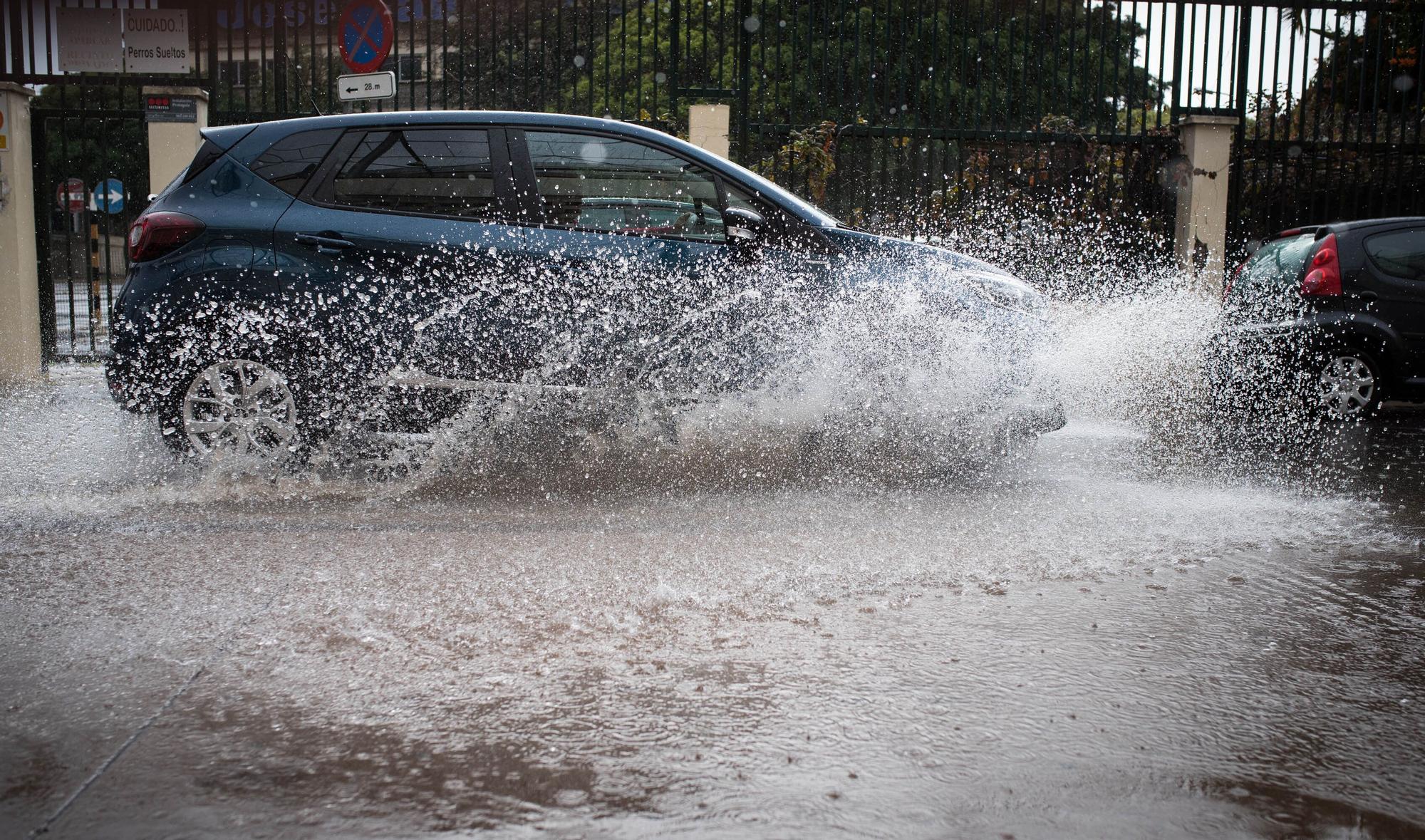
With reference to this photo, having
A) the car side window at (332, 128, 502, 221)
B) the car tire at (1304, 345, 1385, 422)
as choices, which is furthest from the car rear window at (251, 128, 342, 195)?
the car tire at (1304, 345, 1385, 422)

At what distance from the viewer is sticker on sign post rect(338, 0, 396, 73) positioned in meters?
10.6

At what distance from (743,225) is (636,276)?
0.59 m

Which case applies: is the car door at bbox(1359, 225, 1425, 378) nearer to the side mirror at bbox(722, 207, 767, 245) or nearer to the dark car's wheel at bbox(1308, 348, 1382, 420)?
the dark car's wheel at bbox(1308, 348, 1382, 420)

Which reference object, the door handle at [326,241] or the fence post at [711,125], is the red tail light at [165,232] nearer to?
the door handle at [326,241]

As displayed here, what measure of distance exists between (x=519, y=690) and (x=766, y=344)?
2.98 meters

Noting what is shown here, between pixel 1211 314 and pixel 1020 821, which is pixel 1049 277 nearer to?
pixel 1211 314

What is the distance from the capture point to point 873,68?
36.5 ft

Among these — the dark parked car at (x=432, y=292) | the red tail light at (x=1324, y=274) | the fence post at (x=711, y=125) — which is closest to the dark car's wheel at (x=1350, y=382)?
the red tail light at (x=1324, y=274)

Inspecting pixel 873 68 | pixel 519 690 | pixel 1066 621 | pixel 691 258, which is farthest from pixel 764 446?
pixel 873 68

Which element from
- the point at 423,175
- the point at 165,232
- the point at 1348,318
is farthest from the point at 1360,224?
the point at 165,232

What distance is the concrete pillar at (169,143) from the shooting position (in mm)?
10531

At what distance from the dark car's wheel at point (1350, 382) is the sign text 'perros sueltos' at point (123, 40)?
10297mm

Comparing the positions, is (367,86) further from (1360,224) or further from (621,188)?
(1360,224)

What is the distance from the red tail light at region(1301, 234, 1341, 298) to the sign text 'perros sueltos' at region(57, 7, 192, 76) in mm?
9952
